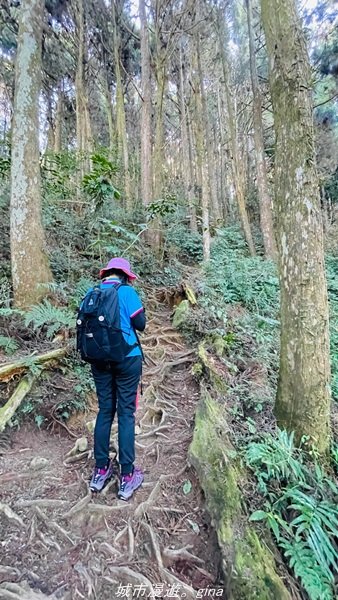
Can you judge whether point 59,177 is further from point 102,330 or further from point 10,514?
point 10,514

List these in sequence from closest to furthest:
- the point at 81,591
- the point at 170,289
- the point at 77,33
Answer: the point at 81,591, the point at 170,289, the point at 77,33

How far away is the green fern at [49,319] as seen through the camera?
13.9 ft

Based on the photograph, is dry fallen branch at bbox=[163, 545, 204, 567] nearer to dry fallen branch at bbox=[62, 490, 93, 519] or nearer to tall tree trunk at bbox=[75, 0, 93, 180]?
dry fallen branch at bbox=[62, 490, 93, 519]

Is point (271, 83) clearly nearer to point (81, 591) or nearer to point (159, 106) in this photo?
point (81, 591)

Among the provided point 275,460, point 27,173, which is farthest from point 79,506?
point 27,173

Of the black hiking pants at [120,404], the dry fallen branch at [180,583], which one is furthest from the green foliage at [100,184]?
the dry fallen branch at [180,583]

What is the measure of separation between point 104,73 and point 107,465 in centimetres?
1457

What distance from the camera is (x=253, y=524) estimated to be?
241 centimetres

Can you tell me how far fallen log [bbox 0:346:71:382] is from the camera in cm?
361

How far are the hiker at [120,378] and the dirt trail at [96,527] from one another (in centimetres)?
20

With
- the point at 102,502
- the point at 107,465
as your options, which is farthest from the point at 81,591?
the point at 107,465

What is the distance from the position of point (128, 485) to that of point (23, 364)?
176 centimetres

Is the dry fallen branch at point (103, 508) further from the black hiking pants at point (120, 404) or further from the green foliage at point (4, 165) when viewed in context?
the green foliage at point (4, 165)

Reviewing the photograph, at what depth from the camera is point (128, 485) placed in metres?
2.82
